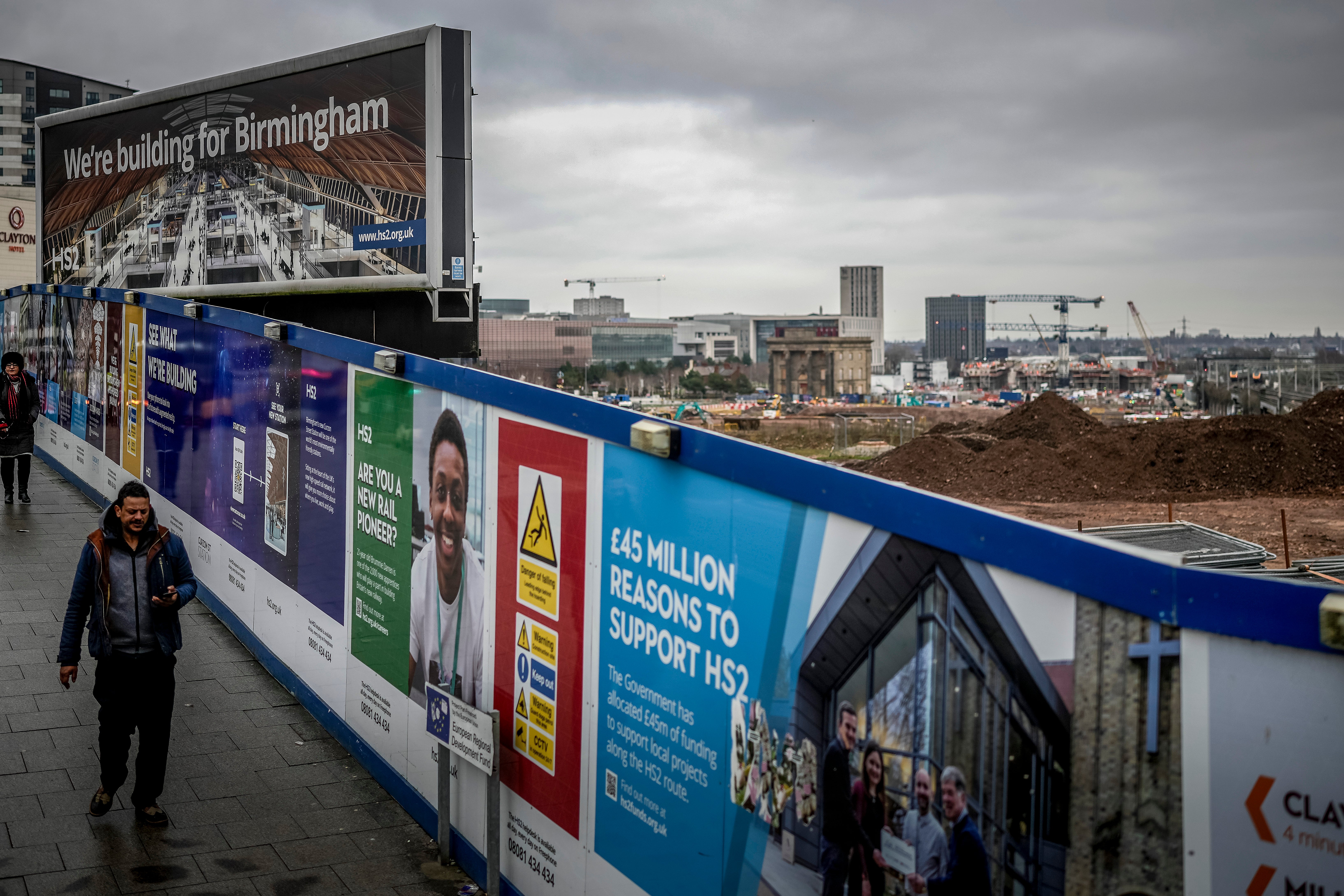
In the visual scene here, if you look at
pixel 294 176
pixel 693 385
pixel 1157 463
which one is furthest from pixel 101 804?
pixel 693 385

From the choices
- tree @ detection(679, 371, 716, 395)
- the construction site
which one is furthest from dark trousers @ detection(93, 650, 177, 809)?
tree @ detection(679, 371, 716, 395)

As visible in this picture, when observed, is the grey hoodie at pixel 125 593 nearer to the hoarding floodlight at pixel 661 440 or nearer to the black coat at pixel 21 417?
the hoarding floodlight at pixel 661 440

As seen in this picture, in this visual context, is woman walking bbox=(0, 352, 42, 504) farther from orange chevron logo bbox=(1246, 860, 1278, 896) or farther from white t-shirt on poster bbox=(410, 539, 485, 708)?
orange chevron logo bbox=(1246, 860, 1278, 896)

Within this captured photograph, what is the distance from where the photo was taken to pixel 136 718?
5.80 metres

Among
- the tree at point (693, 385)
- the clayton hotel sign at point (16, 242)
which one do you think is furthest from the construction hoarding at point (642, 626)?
the tree at point (693, 385)

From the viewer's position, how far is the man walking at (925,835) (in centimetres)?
295

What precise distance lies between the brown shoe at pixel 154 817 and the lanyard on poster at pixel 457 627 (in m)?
1.39

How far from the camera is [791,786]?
3.54 m

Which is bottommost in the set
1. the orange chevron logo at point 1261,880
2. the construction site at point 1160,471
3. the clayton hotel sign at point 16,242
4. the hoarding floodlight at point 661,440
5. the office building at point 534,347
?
the construction site at point 1160,471

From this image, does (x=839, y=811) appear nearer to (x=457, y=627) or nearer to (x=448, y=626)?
(x=457, y=627)

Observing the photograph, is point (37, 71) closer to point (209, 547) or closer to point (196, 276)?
point (196, 276)

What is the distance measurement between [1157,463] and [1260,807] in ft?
96.5

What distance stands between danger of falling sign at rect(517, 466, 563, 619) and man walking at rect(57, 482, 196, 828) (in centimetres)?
181

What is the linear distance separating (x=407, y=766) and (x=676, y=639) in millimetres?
2671
